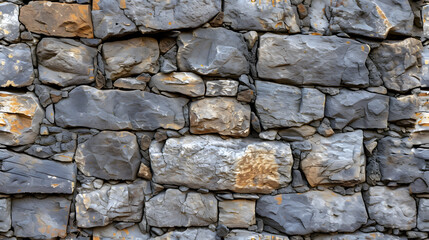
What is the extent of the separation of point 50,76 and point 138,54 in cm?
51

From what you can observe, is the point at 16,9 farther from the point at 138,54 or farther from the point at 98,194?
the point at 98,194

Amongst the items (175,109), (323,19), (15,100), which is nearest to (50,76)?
(15,100)

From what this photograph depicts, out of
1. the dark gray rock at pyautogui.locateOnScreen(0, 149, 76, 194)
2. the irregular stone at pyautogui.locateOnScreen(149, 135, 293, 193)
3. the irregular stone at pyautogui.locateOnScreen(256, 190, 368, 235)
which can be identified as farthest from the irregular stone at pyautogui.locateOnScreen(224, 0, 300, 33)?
the dark gray rock at pyautogui.locateOnScreen(0, 149, 76, 194)

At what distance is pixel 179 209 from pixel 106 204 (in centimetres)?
43

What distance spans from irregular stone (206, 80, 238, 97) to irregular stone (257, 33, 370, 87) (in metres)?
0.19

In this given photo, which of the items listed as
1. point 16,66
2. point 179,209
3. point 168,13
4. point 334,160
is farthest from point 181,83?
point 334,160

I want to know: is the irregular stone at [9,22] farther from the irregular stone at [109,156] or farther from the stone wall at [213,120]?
the irregular stone at [109,156]

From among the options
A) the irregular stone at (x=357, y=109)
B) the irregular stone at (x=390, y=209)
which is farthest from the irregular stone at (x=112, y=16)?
the irregular stone at (x=390, y=209)

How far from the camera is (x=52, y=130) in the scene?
1.94m

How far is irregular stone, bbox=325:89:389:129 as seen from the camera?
6.73 feet

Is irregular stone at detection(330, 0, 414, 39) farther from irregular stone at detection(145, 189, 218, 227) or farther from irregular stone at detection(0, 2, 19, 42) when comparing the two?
irregular stone at detection(0, 2, 19, 42)

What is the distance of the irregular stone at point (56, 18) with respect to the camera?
1.86m

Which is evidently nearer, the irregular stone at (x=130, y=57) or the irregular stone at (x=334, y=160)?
the irregular stone at (x=130, y=57)

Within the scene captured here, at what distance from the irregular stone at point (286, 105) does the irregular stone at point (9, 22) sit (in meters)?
1.40
